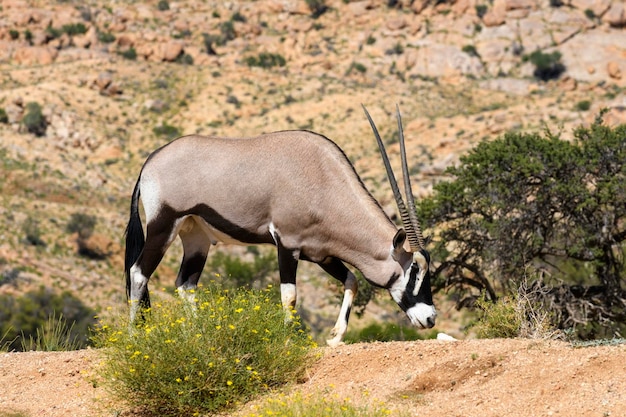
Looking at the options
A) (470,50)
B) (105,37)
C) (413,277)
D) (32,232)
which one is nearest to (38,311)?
(32,232)

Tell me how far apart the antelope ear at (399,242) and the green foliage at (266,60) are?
2924 inches

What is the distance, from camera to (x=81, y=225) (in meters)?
44.4

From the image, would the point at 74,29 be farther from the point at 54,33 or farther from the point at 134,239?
the point at 134,239

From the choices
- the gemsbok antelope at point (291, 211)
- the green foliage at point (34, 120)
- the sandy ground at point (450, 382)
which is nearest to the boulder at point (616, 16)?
the green foliage at point (34, 120)

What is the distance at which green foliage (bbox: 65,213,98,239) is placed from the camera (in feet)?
145

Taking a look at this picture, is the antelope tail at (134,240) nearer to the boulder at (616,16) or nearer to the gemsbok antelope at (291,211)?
the gemsbok antelope at (291,211)

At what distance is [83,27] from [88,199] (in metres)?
36.8

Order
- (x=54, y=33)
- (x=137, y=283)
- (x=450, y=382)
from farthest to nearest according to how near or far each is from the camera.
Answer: (x=54, y=33) < (x=137, y=283) < (x=450, y=382)

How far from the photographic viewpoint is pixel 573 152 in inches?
859

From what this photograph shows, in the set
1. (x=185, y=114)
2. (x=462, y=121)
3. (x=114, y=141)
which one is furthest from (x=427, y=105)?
(x=114, y=141)

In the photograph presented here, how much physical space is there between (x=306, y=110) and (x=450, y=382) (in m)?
61.4

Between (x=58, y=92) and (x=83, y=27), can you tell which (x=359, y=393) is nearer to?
(x=58, y=92)

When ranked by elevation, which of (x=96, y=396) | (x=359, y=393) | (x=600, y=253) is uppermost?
(x=359, y=393)

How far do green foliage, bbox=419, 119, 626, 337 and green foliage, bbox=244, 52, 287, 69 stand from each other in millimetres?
61098
